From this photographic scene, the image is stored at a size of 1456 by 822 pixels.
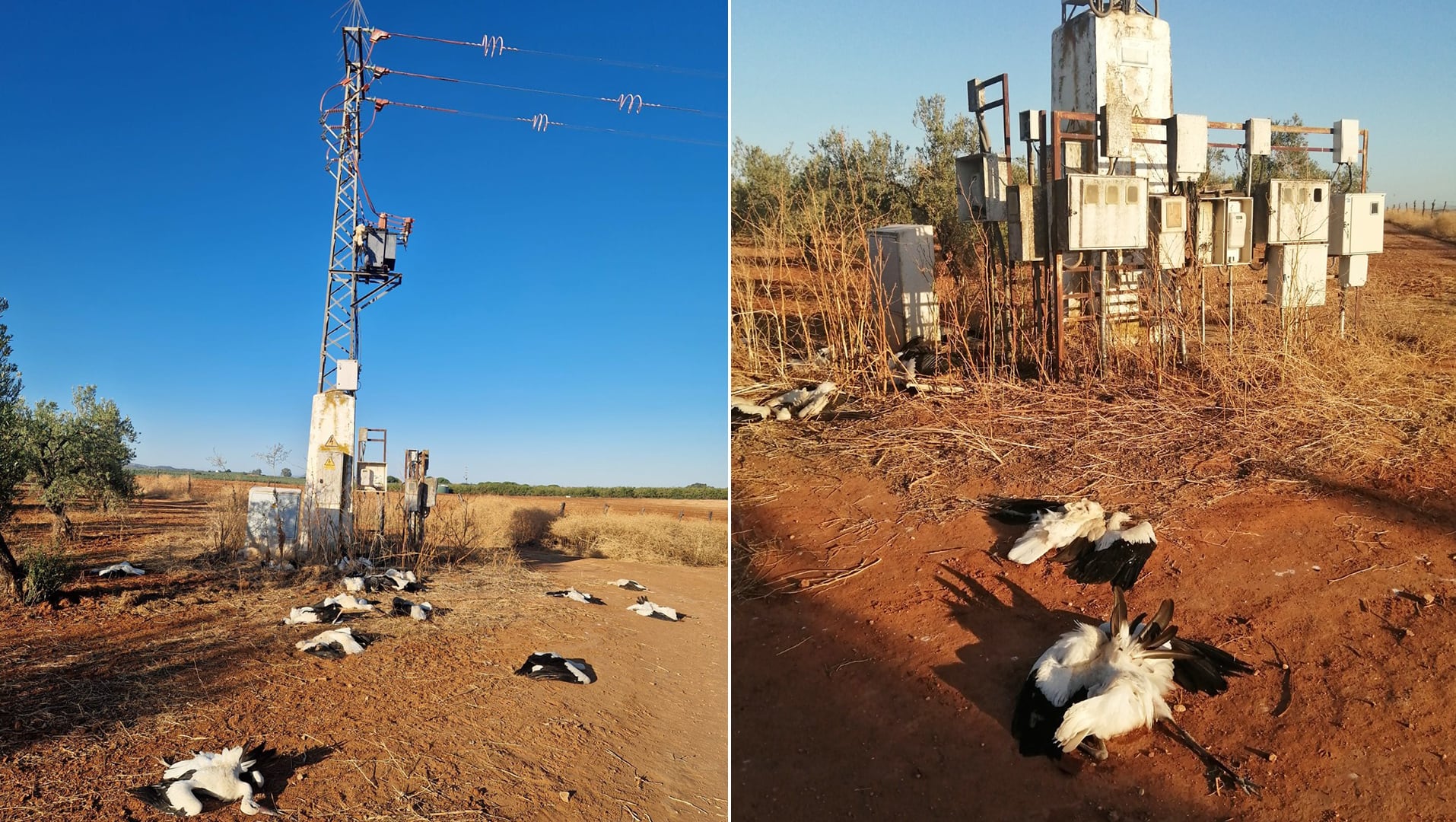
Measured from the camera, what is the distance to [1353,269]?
9.38m

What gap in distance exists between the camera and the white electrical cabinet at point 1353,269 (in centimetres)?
937

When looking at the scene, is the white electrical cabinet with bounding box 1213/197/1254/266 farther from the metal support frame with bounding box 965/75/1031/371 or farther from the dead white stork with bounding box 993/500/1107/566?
the dead white stork with bounding box 993/500/1107/566

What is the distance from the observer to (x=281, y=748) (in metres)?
5.66

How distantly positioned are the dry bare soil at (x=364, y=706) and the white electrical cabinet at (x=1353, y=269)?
7.25 m

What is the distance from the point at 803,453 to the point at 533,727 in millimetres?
2784

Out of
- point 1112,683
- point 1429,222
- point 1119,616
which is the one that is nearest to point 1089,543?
point 1119,616

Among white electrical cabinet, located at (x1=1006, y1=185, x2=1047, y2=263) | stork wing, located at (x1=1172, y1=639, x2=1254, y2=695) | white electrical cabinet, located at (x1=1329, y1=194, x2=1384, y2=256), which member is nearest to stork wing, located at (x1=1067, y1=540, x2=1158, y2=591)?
stork wing, located at (x1=1172, y1=639, x2=1254, y2=695)

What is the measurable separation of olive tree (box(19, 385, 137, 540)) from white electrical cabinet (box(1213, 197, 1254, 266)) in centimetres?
1489

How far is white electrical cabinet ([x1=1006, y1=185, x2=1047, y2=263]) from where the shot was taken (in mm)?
8406

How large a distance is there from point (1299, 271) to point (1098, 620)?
20.7 feet

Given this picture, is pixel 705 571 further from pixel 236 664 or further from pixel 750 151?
pixel 750 151

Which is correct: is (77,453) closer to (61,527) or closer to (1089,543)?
(61,527)

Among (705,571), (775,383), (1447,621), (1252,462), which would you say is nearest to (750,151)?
(705,571)

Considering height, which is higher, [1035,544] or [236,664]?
[1035,544]
